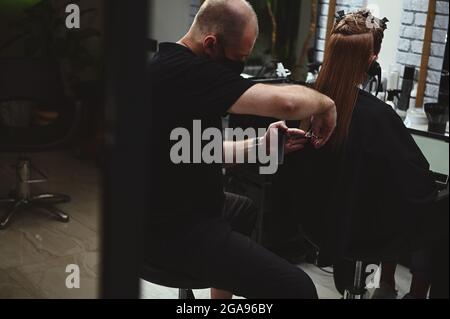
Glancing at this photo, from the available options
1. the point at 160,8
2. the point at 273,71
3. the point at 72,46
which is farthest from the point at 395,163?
the point at 72,46

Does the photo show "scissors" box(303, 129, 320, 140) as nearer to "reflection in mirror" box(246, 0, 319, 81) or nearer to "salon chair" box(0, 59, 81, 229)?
"reflection in mirror" box(246, 0, 319, 81)

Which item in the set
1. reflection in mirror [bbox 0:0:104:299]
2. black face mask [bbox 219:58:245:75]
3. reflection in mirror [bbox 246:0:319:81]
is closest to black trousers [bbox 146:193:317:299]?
black face mask [bbox 219:58:245:75]

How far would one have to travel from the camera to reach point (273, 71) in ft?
10.8

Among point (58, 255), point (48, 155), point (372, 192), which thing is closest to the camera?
point (372, 192)

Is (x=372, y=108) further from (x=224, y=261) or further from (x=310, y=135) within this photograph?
(x=224, y=261)

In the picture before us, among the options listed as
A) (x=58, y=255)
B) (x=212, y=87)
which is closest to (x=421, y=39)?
(x=212, y=87)

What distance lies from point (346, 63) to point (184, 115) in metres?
0.59

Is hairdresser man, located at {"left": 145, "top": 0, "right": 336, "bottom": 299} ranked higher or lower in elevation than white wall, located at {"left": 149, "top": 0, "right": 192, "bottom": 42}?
lower

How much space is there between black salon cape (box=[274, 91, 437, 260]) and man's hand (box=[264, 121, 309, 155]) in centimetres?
10

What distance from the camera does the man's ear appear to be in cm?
157

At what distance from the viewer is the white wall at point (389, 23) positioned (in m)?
2.73

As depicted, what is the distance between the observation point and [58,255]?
3.02 metres

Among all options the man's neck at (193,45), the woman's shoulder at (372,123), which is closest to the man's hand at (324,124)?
the woman's shoulder at (372,123)
